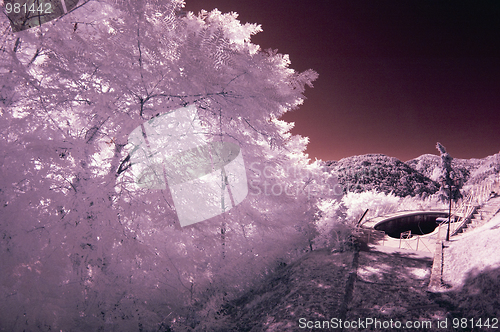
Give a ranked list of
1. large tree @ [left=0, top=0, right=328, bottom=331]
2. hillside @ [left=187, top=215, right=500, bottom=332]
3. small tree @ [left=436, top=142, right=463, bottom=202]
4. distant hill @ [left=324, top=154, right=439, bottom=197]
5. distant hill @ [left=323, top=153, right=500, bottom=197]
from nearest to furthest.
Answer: large tree @ [left=0, top=0, right=328, bottom=331] → hillside @ [left=187, top=215, right=500, bottom=332] → small tree @ [left=436, top=142, right=463, bottom=202] → distant hill @ [left=323, top=153, right=500, bottom=197] → distant hill @ [left=324, top=154, right=439, bottom=197]

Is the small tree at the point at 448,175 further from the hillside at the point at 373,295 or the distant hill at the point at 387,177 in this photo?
the distant hill at the point at 387,177

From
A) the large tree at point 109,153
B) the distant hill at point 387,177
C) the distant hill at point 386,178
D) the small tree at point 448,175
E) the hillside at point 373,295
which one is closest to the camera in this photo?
the large tree at point 109,153

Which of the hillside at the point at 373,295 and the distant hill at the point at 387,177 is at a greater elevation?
the distant hill at the point at 387,177

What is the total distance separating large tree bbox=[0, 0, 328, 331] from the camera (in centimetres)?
348

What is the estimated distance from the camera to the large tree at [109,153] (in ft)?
11.4

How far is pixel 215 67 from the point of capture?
4.48m

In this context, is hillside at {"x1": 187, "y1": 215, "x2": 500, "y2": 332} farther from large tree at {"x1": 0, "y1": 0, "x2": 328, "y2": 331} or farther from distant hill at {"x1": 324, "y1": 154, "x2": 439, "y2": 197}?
distant hill at {"x1": 324, "y1": 154, "x2": 439, "y2": 197}

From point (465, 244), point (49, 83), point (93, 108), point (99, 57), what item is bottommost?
point (465, 244)

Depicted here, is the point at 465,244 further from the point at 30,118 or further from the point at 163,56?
the point at 30,118

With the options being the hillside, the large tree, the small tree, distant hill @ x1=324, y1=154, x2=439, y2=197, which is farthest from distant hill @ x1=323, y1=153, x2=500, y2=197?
the large tree

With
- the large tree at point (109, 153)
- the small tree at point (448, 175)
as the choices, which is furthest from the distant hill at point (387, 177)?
the large tree at point (109, 153)

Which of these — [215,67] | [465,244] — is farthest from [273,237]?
[465,244]

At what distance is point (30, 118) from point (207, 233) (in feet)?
12.3

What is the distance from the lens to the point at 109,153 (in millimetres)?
5473
